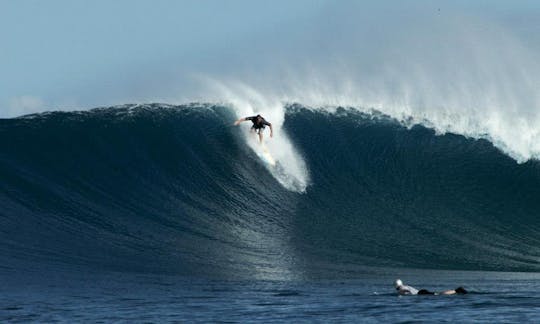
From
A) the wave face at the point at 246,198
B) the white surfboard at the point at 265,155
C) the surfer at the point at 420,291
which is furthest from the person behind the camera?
the white surfboard at the point at 265,155

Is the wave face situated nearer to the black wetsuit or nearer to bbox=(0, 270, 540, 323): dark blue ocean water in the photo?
the black wetsuit

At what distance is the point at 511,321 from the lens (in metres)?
11.6

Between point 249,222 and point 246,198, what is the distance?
1513 mm

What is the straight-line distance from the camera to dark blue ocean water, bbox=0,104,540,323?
45.4 feet

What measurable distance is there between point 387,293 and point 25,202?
32.2ft

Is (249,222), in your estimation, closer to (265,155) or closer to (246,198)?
(246,198)

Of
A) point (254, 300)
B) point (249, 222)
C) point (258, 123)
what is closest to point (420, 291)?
point (254, 300)

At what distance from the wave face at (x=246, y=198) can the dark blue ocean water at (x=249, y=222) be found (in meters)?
0.06

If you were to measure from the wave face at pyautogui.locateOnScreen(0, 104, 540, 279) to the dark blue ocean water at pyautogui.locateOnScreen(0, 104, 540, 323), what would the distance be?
6 cm

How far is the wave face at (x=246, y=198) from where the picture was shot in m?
19.1

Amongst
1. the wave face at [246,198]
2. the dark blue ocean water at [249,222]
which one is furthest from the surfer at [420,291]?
the wave face at [246,198]

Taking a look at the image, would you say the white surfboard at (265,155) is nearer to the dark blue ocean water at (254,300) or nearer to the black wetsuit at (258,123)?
the black wetsuit at (258,123)

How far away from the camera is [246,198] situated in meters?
23.0

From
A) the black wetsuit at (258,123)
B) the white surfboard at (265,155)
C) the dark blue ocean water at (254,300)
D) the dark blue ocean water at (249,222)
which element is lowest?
the dark blue ocean water at (254,300)
